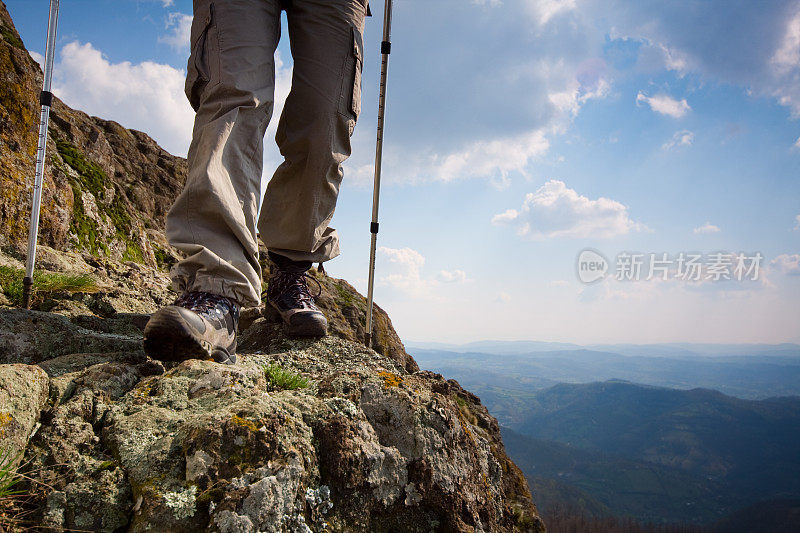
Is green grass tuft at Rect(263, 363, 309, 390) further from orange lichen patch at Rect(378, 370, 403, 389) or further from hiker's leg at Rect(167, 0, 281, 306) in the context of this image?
hiker's leg at Rect(167, 0, 281, 306)

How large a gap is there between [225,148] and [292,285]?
4.38 ft

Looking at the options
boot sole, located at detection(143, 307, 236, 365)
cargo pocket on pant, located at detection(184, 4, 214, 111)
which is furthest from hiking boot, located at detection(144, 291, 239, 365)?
cargo pocket on pant, located at detection(184, 4, 214, 111)

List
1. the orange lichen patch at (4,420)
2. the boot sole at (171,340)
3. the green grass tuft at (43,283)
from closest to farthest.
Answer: the orange lichen patch at (4,420), the boot sole at (171,340), the green grass tuft at (43,283)

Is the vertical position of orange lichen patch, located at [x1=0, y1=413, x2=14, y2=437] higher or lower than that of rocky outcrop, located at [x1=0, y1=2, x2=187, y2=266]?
lower

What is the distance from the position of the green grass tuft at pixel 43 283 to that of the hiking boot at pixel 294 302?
6.36 feet

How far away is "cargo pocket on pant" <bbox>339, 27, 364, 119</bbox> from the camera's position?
382 centimetres

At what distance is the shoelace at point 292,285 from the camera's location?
13.2 feet

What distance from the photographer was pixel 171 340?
2.46 meters

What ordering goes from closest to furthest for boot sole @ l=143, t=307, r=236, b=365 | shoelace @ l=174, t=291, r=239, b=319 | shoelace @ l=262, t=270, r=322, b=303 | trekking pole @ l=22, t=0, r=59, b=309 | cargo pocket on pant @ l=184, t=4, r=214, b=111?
boot sole @ l=143, t=307, r=236, b=365, shoelace @ l=174, t=291, r=239, b=319, cargo pocket on pant @ l=184, t=4, r=214, b=111, shoelace @ l=262, t=270, r=322, b=303, trekking pole @ l=22, t=0, r=59, b=309

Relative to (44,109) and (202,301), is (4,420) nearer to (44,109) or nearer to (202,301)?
(202,301)

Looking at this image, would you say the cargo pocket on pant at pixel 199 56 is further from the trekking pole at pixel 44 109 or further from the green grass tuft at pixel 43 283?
the trekking pole at pixel 44 109

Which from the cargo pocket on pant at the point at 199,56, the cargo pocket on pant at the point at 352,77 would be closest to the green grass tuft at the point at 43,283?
the cargo pocket on pant at the point at 199,56

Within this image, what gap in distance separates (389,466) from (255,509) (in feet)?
2.21

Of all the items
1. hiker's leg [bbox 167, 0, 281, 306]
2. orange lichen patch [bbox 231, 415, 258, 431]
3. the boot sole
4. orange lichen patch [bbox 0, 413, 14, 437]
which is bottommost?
orange lichen patch [bbox 0, 413, 14, 437]
